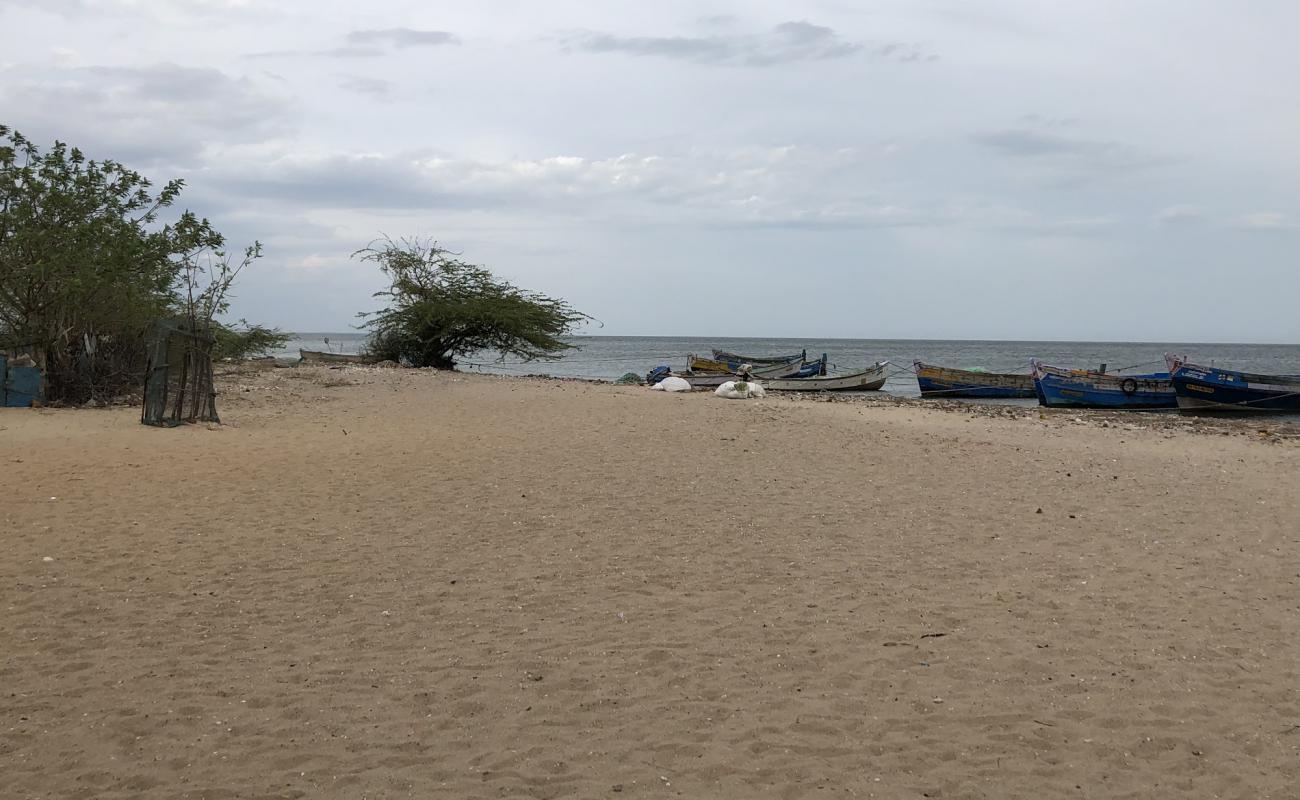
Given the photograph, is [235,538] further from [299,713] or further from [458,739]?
[458,739]

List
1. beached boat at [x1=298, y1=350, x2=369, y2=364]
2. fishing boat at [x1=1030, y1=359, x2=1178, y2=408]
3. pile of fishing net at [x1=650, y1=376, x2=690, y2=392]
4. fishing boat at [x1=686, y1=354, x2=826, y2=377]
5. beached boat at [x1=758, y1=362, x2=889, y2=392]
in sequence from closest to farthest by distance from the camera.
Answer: pile of fishing net at [x1=650, y1=376, x2=690, y2=392], fishing boat at [x1=1030, y1=359, x2=1178, y2=408], beached boat at [x1=298, y1=350, x2=369, y2=364], beached boat at [x1=758, y1=362, x2=889, y2=392], fishing boat at [x1=686, y1=354, x2=826, y2=377]

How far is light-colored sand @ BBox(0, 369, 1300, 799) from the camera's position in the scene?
4176 millimetres

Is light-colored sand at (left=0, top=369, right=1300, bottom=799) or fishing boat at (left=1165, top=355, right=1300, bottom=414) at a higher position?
fishing boat at (left=1165, top=355, right=1300, bottom=414)

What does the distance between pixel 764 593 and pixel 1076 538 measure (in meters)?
3.26

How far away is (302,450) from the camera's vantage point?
476 inches

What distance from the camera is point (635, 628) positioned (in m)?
5.86

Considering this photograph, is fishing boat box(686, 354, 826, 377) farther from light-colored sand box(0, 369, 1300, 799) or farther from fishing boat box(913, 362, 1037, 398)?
light-colored sand box(0, 369, 1300, 799)

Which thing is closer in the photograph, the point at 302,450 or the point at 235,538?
the point at 235,538

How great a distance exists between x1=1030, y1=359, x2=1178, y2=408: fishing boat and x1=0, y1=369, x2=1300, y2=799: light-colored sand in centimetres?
1904

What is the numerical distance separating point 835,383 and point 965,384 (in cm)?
464

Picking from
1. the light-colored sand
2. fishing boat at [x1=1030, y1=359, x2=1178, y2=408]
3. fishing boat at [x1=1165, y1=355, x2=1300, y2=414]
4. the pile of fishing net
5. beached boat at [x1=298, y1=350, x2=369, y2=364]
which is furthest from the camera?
beached boat at [x1=298, y1=350, x2=369, y2=364]

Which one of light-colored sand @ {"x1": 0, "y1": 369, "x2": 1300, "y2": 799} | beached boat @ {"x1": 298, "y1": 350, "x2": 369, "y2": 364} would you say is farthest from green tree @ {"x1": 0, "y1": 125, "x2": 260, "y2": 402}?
beached boat @ {"x1": 298, "y1": 350, "x2": 369, "y2": 364}

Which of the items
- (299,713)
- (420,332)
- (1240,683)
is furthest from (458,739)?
(420,332)

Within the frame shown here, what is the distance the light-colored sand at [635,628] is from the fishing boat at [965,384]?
2308 cm
